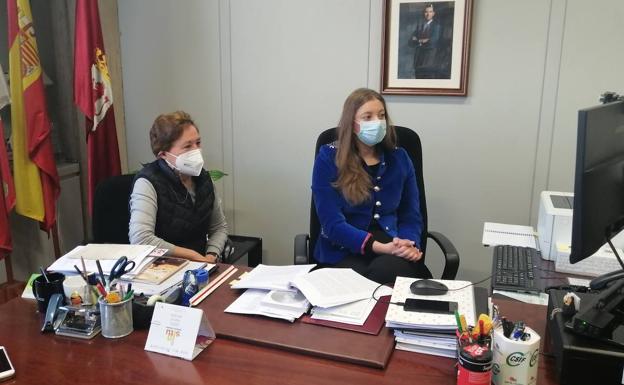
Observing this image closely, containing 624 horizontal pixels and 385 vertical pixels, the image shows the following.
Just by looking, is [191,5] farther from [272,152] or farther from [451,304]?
[451,304]

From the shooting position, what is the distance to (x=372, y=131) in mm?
2201

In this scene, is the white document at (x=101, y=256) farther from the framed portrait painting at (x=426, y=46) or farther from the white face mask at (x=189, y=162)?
the framed portrait painting at (x=426, y=46)

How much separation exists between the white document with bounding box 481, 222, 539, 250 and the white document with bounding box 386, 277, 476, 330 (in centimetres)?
73

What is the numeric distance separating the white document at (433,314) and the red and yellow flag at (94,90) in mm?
2094

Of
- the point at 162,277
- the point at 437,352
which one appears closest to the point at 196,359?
the point at 162,277

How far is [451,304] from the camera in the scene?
132cm

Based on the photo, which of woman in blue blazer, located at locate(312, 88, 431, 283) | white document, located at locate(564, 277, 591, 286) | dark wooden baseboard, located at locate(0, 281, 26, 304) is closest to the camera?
white document, located at locate(564, 277, 591, 286)

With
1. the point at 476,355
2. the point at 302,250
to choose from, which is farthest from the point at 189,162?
the point at 476,355

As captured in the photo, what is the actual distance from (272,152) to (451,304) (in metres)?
1.94

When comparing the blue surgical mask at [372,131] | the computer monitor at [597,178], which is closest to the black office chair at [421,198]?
the blue surgical mask at [372,131]

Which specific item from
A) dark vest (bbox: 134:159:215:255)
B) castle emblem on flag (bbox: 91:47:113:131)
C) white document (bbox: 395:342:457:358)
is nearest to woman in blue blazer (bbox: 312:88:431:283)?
dark vest (bbox: 134:159:215:255)

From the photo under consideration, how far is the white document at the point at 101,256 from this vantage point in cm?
157

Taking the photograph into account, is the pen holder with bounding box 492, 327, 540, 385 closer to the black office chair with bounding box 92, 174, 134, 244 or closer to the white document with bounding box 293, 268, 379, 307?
the white document with bounding box 293, 268, 379, 307

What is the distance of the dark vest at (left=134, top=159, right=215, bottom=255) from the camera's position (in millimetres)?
2100
